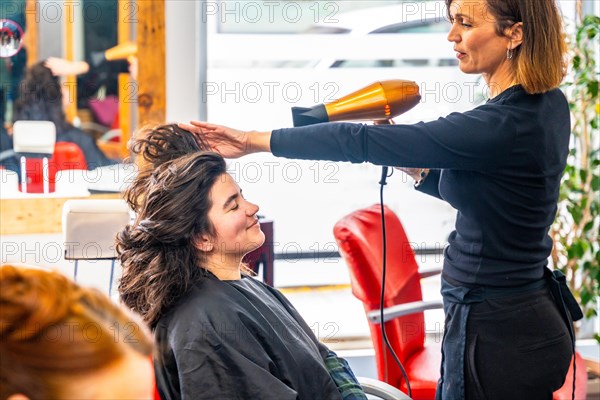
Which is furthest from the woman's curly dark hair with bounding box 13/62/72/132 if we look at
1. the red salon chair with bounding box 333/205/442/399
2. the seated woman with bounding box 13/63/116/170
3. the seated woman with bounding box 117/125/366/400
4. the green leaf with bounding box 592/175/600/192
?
the green leaf with bounding box 592/175/600/192

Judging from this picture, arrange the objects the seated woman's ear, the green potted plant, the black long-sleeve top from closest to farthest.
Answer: the black long-sleeve top
the seated woman's ear
the green potted plant

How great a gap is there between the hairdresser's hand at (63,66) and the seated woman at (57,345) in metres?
2.86

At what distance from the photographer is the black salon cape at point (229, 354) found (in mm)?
1762

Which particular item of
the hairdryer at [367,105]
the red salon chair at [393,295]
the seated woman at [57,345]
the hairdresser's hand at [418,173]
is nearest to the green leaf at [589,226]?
the red salon chair at [393,295]

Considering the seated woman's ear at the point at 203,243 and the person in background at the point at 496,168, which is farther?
the seated woman's ear at the point at 203,243

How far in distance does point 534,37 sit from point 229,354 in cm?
97

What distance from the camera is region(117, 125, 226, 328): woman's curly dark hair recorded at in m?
1.85

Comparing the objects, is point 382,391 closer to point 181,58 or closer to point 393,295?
point 393,295

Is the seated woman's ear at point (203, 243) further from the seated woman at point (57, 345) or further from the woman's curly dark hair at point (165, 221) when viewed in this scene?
the seated woman at point (57, 345)

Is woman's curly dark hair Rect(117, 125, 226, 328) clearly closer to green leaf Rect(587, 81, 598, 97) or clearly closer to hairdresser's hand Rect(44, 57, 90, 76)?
hairdresser's hand Rect(44, 57, 90, 76)

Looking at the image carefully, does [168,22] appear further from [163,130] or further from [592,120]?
[592,120]

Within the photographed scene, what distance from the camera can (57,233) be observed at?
3.54 meters

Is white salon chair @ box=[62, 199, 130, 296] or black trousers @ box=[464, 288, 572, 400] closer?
black trousers @ box=[464, 288, 572, 400]

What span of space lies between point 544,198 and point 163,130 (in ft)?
3.07
